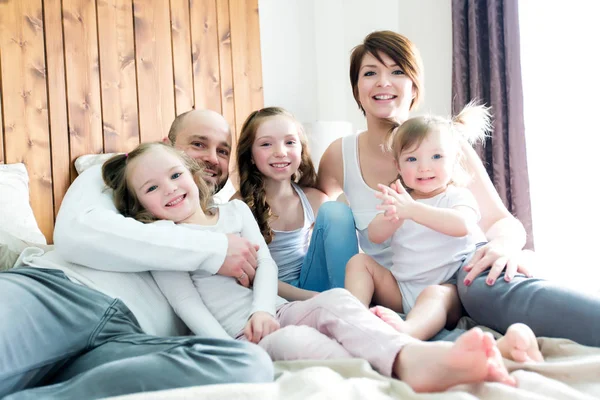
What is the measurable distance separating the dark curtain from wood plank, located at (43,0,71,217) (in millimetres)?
2250

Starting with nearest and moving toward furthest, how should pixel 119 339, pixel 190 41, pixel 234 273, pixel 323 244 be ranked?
1. pixel 119 339
2. pixel 234 273
3. pixel 323 244
4. pixel 190 41

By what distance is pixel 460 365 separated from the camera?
83 cm

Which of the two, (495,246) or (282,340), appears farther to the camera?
(495,246)

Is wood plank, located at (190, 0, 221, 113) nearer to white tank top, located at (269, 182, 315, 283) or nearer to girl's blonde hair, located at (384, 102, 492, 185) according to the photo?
white tank top, located at (269, 182, 315, 283)

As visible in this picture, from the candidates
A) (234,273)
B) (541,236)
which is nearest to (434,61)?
(541,236)

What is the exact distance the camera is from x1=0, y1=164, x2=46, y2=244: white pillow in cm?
186

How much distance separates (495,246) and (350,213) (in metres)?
0.46

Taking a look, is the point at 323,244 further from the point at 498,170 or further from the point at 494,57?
the point at 494,57

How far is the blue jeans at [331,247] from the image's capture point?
1610mm

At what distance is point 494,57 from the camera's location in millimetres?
3230

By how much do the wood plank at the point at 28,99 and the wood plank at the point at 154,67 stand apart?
19.6 inches

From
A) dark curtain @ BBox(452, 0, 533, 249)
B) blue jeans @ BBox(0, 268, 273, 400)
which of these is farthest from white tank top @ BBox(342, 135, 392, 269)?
dark curtain @ BBox(452, 0, 533, 249)

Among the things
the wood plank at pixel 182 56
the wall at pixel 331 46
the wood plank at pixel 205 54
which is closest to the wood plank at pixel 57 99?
the wood plank at pixel 182 56

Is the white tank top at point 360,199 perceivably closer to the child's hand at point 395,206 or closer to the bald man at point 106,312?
the child's hand at point 395,206
